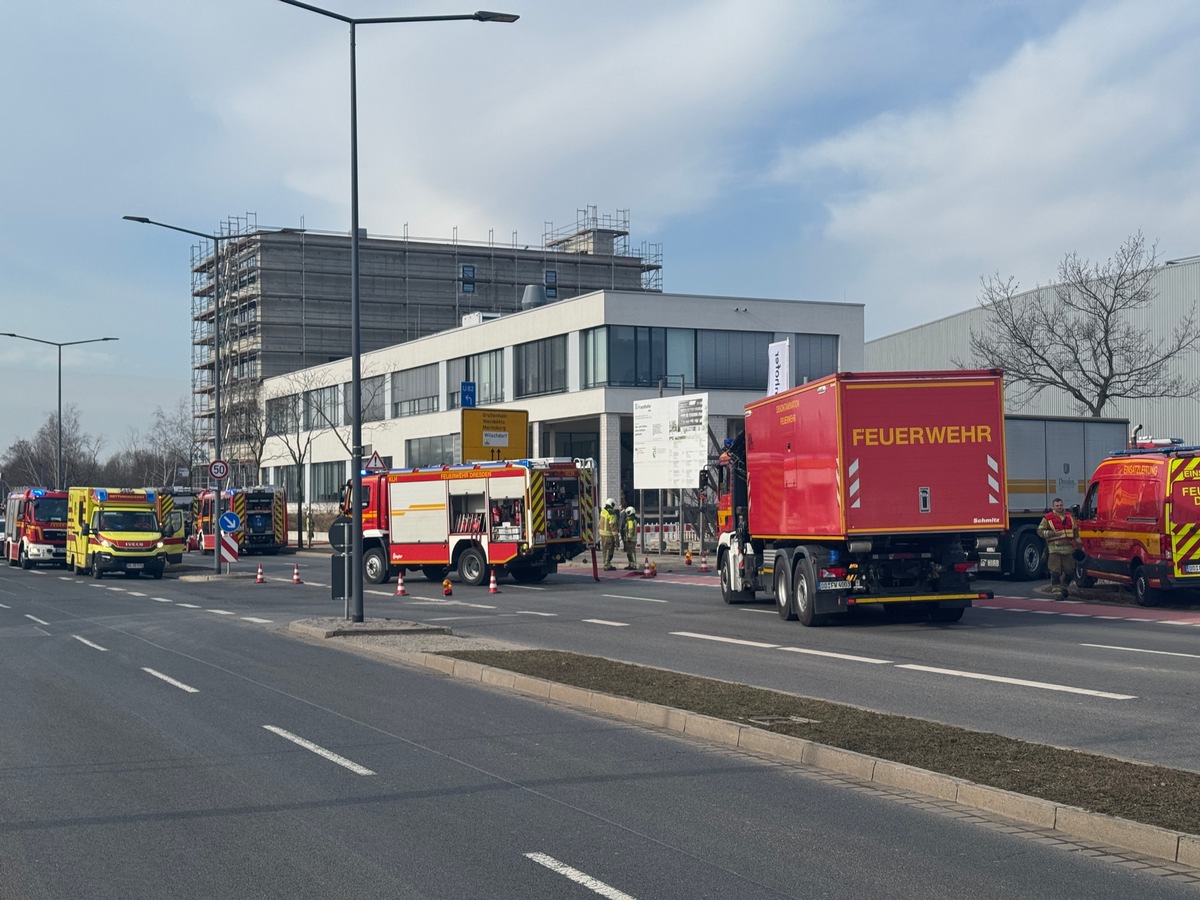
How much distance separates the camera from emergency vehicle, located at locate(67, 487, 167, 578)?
125ft

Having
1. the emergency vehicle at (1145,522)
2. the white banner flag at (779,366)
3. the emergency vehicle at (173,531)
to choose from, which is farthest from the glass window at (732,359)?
the emergency vehicle at (1145,522)

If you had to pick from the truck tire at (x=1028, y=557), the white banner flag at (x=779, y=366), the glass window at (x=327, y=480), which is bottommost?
the truck tire at (x=1028, y=557)

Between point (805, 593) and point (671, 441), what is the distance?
2014cm

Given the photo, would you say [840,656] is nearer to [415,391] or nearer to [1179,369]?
[1179,369]

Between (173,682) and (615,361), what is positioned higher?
(615,361)

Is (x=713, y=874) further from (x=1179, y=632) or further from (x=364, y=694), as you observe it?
(x=1179, y=632)

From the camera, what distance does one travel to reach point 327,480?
7875 cm

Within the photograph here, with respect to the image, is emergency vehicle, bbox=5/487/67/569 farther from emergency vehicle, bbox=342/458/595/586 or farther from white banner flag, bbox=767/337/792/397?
white banner flag, bbox=767/337/792/397

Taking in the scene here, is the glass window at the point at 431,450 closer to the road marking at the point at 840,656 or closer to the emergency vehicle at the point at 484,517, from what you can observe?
the emergency vehicle at the point at 484,517

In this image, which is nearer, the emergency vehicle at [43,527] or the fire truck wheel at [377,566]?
the fire truck wheel at [377,566]

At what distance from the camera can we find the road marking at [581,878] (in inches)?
246

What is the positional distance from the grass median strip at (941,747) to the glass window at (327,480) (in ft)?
210

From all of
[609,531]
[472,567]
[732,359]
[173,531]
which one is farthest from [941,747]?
[732,359]

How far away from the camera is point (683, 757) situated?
9914 mm
